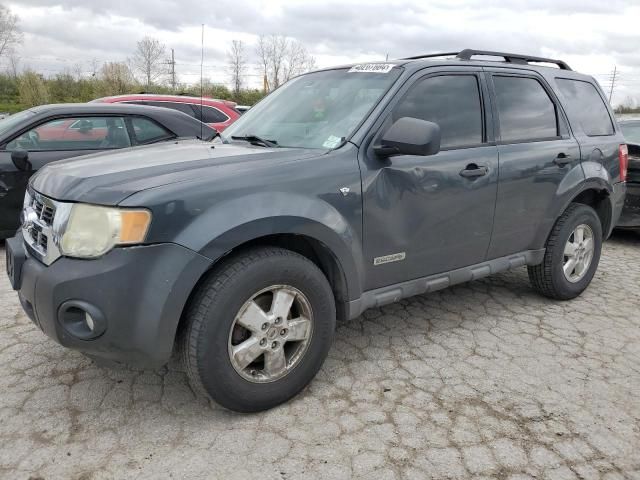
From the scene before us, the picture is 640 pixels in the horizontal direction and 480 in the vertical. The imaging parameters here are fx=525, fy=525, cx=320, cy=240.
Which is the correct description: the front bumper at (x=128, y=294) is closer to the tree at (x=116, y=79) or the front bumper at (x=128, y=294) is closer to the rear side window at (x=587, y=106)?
the rear side window at (x=587, y=106)

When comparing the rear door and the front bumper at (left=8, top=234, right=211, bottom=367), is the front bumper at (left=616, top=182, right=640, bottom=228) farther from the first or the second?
the front bumper at (left=8, top=234, right=211, bottom=367)

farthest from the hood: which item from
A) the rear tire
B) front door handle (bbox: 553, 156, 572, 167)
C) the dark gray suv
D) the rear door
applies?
the rear tire

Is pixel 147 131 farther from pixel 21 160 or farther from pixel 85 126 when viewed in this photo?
pixel 21 160

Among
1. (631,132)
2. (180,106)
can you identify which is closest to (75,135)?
(180,106)

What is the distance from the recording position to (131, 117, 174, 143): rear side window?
607cm

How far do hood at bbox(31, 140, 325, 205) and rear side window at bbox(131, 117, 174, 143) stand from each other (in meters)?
3.14

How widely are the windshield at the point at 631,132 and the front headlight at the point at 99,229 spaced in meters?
6.17

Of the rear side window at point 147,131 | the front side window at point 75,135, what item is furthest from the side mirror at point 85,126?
the rear side window at point 147,131

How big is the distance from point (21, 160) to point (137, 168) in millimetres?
3586

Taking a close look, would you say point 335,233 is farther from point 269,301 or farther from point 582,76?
point 582,76

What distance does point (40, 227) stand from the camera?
2555 mm

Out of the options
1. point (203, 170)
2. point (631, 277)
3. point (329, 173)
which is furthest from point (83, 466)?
point (631, 277)

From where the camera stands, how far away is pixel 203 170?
251cm

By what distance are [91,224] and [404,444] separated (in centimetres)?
174
